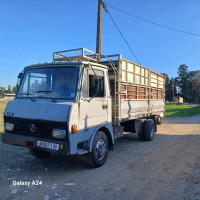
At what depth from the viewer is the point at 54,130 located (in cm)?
393

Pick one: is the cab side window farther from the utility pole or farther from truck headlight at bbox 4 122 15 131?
the utility pole

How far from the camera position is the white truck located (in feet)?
12.9

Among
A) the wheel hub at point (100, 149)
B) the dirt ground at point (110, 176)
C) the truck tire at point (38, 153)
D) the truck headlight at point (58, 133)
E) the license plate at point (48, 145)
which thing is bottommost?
the dirt ground at point (110, 176)

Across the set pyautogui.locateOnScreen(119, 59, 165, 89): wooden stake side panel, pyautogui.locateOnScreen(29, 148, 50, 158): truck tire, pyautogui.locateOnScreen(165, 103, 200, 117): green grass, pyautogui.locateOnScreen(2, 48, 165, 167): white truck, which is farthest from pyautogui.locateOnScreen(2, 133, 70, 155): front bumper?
pyautogui.locateOnScreen(165, 103, 200, 117): green grass

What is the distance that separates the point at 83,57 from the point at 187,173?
413 centimetres

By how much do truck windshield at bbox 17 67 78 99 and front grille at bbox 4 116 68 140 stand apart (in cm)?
62

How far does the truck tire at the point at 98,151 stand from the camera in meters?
4.62

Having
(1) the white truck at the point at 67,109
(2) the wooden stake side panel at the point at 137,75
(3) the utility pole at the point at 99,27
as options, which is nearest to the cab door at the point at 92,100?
(1) the white truck at the point at 67,109

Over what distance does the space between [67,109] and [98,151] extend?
157 centimetres

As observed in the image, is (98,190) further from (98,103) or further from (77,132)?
(98,103)

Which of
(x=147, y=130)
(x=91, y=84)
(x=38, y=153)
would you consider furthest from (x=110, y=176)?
(x=147, y=130)

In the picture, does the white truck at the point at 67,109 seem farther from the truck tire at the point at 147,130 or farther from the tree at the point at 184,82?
the tree at the point at 184,82

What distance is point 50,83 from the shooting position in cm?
448

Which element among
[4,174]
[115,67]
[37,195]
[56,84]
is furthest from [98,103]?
[4,174]
